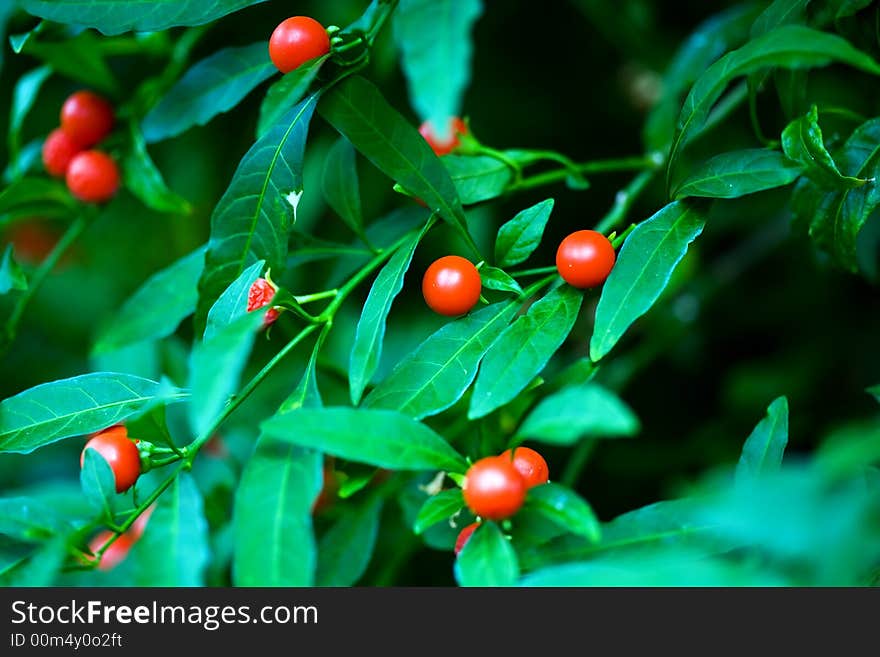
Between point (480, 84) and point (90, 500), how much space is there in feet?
3.74

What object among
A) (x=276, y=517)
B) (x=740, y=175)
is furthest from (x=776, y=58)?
(x=276, y=517)

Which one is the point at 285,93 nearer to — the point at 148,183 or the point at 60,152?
the point at 148,183

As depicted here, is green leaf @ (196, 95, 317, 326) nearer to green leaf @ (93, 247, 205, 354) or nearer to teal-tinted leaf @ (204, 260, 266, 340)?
teal-tinted leaf @ (204, 260, 266, 340)

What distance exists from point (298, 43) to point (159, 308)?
0.36 meters

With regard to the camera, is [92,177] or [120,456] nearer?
[120,456]

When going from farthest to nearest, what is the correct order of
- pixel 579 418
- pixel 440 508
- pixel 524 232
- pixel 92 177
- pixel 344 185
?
1. pixel 92 177
2. pixel 344 185
3. pixel 524 232
4. pixel 440 508
5. pixel 579 418

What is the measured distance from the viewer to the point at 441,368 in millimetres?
689

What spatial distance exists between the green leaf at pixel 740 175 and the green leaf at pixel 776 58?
38mm

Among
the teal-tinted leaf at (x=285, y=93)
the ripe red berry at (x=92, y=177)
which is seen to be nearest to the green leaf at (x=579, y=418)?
the teal-tinted leaf at (x=285, y=93)

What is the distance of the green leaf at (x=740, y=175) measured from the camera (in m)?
0.69

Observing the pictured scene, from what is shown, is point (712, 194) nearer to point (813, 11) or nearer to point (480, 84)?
point (813, 11)

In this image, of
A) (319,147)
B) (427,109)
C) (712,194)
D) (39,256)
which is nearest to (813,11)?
(712,194)

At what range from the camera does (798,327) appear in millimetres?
1514

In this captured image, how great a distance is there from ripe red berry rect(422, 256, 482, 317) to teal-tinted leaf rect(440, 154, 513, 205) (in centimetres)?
12
